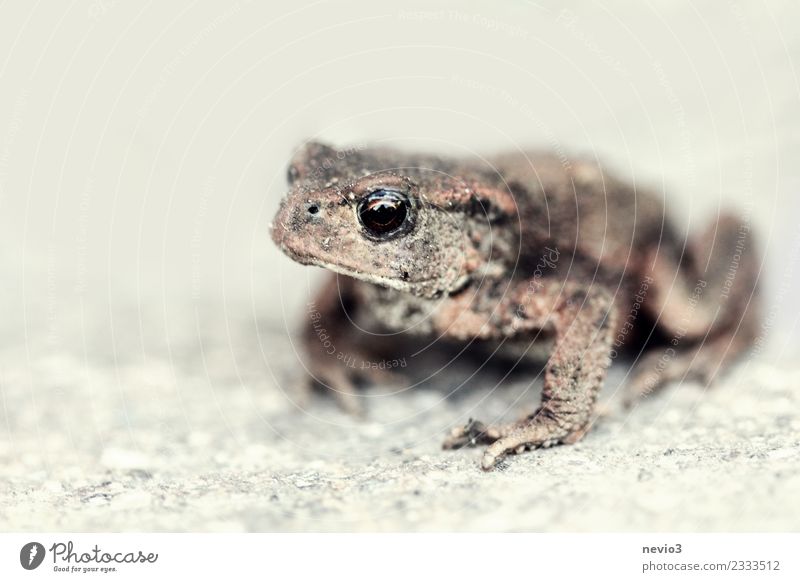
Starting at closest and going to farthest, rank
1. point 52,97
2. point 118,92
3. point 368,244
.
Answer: point 368,244
point 118,92
point 52,97

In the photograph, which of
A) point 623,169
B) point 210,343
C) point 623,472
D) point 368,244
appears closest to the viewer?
point 623,472

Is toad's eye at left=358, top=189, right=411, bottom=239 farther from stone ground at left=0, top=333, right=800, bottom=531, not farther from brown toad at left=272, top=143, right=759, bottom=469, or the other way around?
stone ground at left=0, top=333, right=800, bottom=531

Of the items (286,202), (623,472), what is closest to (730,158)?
(623,472)

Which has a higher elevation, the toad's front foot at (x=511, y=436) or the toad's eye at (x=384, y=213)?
the toad's eye at (x=384, y=213)

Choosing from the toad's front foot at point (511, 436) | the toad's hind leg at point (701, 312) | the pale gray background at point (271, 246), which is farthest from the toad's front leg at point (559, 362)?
the toad's hind leg at point (701, 312)

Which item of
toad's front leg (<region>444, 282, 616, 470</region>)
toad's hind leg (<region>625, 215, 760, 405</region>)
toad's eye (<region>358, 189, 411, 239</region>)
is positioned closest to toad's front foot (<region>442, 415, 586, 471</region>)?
toad's front leg (<region>444, 282, 616, 470</region>)

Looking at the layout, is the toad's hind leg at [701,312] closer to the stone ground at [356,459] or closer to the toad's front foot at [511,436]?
the stone ground at [356,459]

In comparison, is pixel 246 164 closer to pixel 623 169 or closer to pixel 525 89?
pixel 525 89
